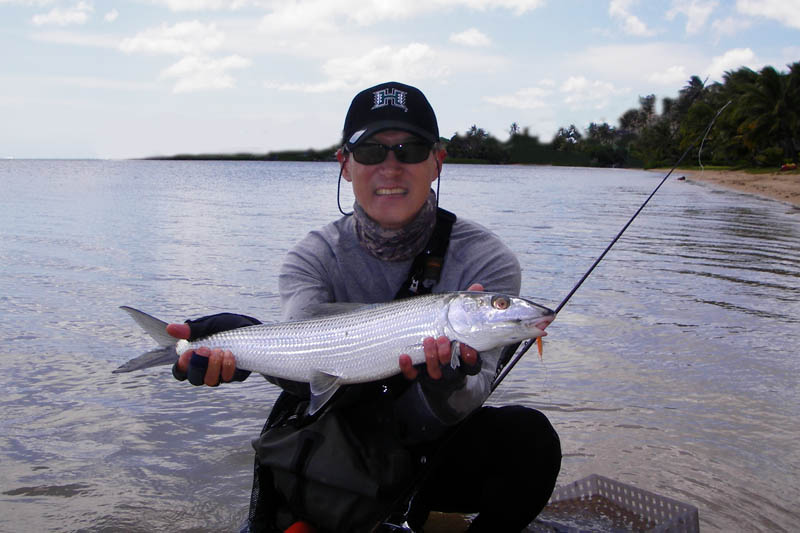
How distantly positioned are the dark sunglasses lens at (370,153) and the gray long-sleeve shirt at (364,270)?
37 cm

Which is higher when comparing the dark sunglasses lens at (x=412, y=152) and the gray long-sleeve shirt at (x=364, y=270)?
the dark sunglasses lens at (x=412, y=152)

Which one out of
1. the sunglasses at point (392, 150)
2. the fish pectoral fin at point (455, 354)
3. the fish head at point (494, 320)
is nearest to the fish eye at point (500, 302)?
the fish head at point (494, 320)

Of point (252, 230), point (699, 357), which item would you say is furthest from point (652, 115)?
point (699, 357)

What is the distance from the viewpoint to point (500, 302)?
2.79 m

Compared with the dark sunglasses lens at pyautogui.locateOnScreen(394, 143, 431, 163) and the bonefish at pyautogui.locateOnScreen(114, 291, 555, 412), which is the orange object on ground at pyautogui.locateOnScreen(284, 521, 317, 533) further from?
the dark sunglasses lens at pyautogui.locateOnScreen(394, 143, 431, 163)

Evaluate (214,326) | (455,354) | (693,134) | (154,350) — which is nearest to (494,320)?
(455,354)

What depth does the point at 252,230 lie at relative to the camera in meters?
19.8

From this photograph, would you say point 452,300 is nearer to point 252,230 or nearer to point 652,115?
point 252,230

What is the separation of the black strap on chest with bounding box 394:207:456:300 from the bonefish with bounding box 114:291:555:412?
38 cm

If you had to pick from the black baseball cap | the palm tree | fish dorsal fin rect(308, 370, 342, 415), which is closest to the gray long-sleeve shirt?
fish dorsal fin rect(308, 370, 342, 415)

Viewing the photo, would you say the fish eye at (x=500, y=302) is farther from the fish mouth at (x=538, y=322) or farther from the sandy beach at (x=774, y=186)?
the sandy beach at (x=774, y=186)

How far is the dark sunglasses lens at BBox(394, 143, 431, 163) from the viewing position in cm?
339

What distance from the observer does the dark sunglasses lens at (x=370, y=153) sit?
3385mm

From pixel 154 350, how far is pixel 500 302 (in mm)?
1603
